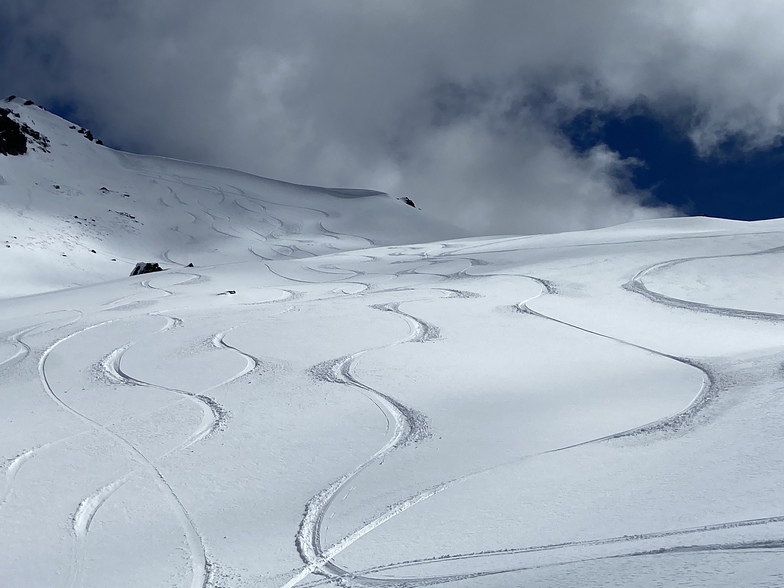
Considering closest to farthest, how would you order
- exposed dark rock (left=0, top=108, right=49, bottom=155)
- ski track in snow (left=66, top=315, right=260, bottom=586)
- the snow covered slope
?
ski track in snow (left=66, top=315, right=260, bottom=586) → the snow covered slope → exposed dark rock (left=0, top=108, right=49, bottom=155)

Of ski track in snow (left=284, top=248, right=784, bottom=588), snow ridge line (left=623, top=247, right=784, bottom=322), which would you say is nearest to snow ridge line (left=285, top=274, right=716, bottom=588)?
ski track in snow (left=284, top=248, right=784, bottom=588)

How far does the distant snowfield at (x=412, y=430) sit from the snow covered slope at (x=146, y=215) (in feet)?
42.4

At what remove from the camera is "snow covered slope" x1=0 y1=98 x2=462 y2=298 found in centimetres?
2745

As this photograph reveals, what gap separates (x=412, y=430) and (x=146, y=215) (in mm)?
33132

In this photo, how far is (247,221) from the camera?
37.7m

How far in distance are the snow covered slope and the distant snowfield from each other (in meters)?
12.9

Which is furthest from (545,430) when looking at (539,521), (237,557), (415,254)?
(415,254)

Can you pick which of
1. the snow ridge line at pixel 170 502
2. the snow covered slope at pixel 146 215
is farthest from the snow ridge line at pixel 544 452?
the snow covered slope at pixel 146 215

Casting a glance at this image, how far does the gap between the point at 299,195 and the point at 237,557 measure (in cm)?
4114

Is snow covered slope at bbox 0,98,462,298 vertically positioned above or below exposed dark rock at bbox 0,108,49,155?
below

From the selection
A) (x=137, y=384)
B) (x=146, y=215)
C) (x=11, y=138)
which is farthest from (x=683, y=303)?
(x=11, y=138)

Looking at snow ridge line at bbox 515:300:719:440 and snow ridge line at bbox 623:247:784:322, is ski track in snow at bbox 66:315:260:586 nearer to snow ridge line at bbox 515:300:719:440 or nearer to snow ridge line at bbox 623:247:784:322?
snow ridge line at bbox 515:300:719:440

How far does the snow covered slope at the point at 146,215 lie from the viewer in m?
27.5

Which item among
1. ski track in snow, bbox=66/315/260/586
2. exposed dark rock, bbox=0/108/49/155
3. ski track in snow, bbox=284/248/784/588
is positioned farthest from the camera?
exposed dark rock, bbox=0/108/49/155
